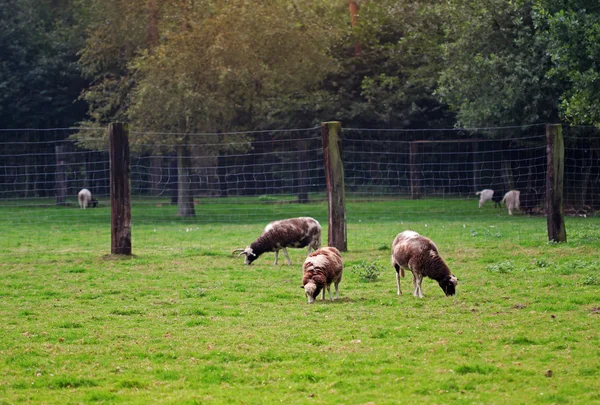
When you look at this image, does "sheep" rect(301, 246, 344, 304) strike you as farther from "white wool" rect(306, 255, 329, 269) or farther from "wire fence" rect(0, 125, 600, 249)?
"wire fence" rect(0, 125, 600, 249)

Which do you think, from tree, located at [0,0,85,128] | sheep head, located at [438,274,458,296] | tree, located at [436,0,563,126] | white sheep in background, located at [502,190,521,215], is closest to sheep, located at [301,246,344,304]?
sheep head, located at [438,274,458,296]

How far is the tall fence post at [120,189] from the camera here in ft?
58.5

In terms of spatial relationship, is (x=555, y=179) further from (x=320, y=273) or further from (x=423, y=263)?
(x=320, y=273)

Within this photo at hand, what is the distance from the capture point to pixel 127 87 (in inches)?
1491

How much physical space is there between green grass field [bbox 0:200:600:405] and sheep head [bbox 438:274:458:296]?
0.64 ft

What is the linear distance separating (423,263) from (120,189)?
24.9 feet

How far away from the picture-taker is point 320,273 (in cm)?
1247

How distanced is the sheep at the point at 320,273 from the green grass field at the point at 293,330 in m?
0.27

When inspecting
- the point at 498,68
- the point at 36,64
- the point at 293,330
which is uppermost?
the point at 36,64

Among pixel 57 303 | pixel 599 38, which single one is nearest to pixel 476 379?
pixel 57 303

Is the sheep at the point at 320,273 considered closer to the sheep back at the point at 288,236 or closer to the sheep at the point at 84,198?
the sheep back at the point at 288,236

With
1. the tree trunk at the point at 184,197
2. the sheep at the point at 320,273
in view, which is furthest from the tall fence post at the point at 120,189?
the tree trunk at the point at 184,197

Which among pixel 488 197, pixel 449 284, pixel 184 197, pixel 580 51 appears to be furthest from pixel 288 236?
pixel 488 197

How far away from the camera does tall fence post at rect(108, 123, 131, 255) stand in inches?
702
